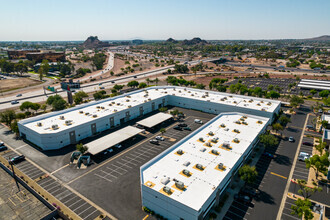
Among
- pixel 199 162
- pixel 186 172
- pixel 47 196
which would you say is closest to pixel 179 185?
pixel 186 172

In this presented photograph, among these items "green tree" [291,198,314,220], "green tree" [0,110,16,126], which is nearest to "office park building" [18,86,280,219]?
"green tree" [0,110,16,126]

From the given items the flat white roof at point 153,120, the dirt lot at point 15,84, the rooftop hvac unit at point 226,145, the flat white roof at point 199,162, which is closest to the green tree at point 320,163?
the flat white roof at point 199,162

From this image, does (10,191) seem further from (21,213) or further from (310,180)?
(310,180)

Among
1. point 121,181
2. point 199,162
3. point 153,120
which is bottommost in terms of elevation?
point 121,181

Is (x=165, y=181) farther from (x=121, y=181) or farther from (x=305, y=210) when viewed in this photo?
(x=305, y=210)

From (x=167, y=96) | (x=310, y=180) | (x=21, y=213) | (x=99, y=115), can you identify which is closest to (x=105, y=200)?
(x=21, y=213)

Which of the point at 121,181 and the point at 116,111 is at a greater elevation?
the point at 116,111

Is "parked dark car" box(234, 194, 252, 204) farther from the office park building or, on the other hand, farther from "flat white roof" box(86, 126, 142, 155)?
"flat white roof" box(86, 126, 142, 155)

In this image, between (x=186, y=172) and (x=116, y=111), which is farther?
(x=116, y=111)
